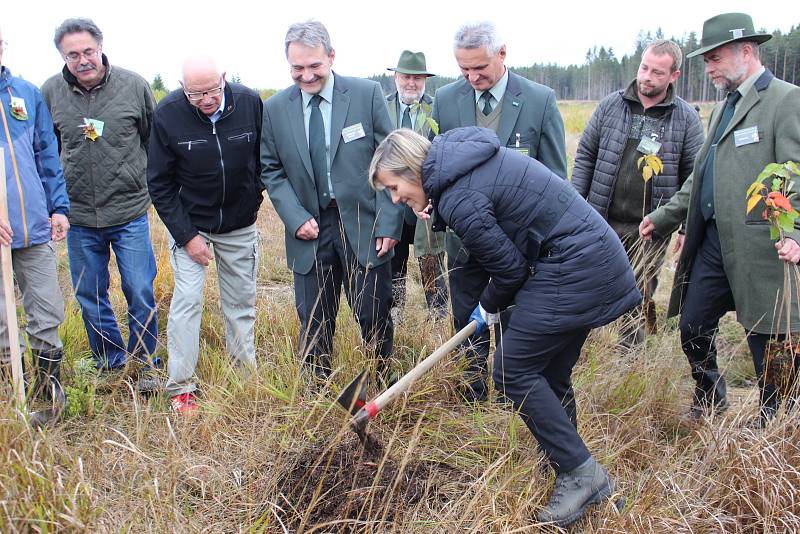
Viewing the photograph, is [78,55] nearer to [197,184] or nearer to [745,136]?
[197,184]

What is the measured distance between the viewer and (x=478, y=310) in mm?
3420

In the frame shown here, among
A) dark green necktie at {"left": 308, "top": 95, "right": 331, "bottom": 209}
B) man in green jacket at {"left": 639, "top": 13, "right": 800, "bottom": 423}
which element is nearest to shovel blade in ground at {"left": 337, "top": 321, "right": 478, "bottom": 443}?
dark green necktie at {"left": 308, "top": 95, "right": 331, "bottom": 209}

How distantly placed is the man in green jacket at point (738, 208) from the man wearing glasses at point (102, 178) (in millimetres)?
3224

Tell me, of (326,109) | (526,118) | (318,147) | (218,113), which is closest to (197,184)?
(218,113)

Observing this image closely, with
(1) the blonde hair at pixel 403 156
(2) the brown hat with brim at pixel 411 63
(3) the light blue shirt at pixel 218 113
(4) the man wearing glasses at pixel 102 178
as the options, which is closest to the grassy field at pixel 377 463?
(4) the man wearing glasses at pixel 102 178

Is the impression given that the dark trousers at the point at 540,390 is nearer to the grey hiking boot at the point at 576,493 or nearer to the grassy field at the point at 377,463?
the grey hiking boot at the point at 576,493

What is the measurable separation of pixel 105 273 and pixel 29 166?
3.10ft

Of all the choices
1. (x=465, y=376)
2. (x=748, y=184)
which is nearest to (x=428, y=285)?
(x=465, y=376)

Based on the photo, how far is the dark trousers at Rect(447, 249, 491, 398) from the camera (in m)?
3.69

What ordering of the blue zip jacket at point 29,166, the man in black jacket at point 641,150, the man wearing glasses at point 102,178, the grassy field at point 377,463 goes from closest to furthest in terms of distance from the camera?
the grassy field at point 377,463 < the blue zip jacket at point 29,166 < the man wearing glasses at point 102,178 < the man in black jacket at point 641,150

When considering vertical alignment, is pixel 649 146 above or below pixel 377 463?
above

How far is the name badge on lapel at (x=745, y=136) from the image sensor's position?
3.36m

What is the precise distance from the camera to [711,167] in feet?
12.0

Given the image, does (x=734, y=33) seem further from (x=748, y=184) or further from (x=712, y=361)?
(x=712, y=361)
